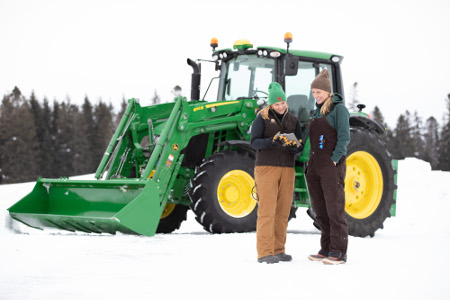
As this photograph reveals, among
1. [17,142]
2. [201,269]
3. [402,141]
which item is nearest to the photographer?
[201,269]

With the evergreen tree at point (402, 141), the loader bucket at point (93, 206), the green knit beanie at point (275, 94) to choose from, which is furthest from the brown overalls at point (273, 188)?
the evergreen tree at point (402, 141)

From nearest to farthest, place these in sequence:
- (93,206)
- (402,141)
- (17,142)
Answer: (93,206) < (17,142) < (402,141)

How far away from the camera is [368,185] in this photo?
891cm

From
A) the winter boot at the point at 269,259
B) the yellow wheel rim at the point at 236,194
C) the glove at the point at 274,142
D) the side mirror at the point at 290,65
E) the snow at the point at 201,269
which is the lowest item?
the snow at the point at 201,269

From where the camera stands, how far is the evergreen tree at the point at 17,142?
5444 centimetres

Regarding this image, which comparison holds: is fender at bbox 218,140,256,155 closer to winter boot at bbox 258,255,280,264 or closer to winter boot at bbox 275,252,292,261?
winter boot at bbox 275,252,292,261

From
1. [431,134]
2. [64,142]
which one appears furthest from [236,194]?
[431,134]

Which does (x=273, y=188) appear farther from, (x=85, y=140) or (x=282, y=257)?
(x=85, y=140)

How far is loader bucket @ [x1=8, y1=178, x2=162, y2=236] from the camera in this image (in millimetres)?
6715

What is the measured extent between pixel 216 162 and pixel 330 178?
107 inches

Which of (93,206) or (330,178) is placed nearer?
(330,178)

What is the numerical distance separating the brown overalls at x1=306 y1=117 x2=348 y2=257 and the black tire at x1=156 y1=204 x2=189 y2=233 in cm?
399

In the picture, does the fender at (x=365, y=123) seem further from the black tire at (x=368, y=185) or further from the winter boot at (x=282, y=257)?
the winter boot at (x=282, y=257)

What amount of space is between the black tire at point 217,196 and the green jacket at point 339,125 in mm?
2645
